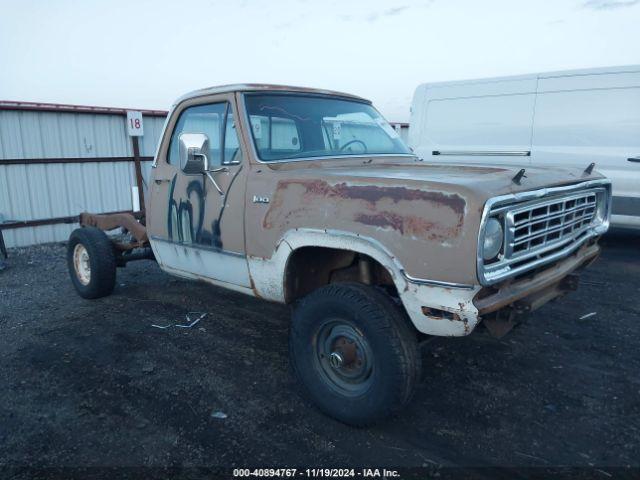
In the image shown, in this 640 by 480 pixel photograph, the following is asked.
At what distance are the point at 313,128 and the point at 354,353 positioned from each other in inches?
72.5

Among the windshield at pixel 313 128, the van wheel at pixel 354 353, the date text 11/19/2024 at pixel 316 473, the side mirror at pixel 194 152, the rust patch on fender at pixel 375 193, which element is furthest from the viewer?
the windshield at pixel 313 128

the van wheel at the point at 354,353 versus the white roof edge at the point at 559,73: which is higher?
the white roof edge at the point at 559,73

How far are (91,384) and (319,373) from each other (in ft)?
5.50

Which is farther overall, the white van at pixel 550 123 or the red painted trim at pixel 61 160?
the red painted trim at pixel 61 160

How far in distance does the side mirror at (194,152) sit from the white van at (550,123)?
5.00 meters

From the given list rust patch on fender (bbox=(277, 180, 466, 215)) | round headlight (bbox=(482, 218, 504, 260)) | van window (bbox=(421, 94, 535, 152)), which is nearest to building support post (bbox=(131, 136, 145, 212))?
van window (bbox=(421, 94, 535, 152))

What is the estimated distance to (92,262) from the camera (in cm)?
Answer: 512

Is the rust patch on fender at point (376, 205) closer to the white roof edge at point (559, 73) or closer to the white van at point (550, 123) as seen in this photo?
the white van at point (550, 123)

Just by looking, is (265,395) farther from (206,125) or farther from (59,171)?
(59,171)

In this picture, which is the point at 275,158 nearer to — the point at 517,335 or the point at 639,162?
the point at 517,335

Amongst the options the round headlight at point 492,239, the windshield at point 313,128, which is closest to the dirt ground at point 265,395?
the round headlight at point 492,239

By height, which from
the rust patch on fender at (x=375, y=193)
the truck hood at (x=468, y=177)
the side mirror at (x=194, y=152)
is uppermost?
the side mirror at (x=194, y=152)

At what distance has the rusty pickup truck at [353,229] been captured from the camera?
2477 millimetres

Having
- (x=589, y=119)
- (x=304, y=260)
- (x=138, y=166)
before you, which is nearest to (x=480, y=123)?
(x=589, y=119)
